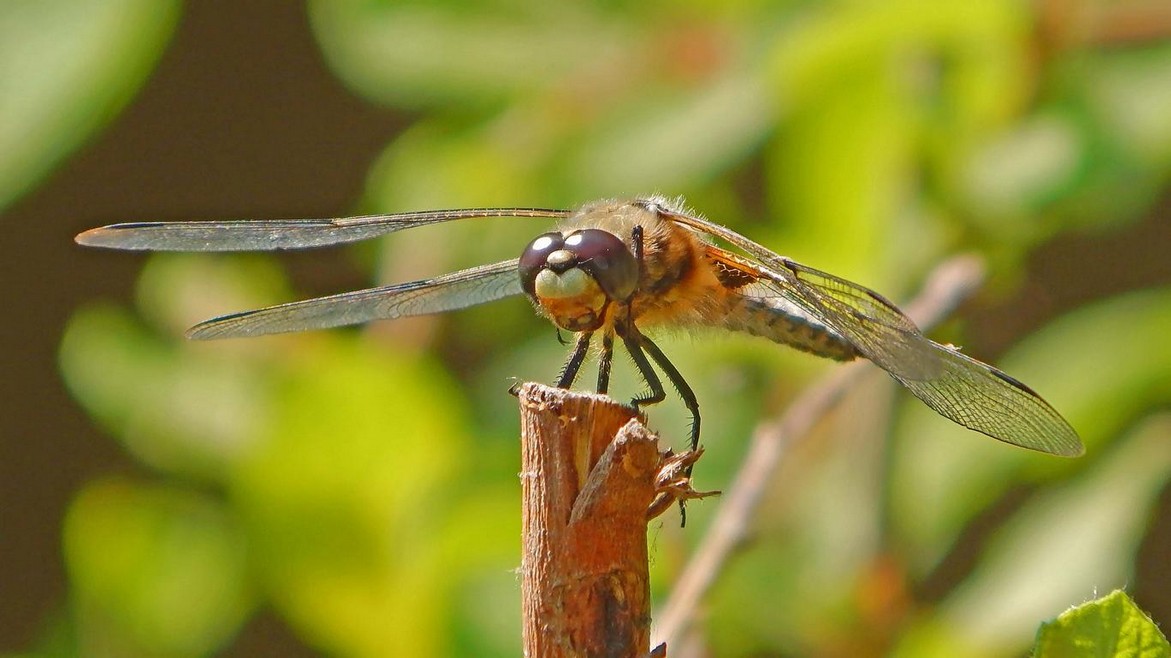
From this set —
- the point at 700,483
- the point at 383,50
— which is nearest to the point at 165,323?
the point at 383,50

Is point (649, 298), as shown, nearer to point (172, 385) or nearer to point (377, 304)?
point (377, 304)

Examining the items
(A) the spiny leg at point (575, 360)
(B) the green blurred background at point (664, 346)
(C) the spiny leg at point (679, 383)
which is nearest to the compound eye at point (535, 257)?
(A) the spiny leg at point (575, 360)

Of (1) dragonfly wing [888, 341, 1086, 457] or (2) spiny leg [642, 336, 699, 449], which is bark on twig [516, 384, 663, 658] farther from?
(2) spiny leg [642, 336, 699, 449]

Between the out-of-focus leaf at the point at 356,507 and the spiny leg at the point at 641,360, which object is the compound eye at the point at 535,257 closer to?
the spiny leg at the point at 641,360

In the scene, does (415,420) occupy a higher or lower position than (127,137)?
lower

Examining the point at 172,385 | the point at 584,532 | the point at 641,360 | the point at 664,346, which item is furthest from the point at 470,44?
the point at 584,532

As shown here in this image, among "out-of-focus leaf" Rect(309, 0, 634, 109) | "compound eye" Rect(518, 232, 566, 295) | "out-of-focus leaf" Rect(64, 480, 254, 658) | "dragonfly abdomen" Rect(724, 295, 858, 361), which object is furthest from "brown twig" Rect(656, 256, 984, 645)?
"out-of-focus leaf" Rect(64, 480, 254, 658)

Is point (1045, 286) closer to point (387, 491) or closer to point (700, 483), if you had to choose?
point (700, 483)
